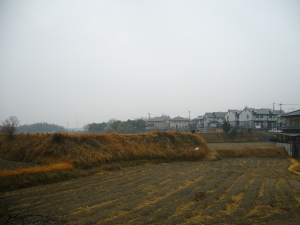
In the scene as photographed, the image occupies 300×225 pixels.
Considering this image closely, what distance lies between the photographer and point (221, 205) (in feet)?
24.5

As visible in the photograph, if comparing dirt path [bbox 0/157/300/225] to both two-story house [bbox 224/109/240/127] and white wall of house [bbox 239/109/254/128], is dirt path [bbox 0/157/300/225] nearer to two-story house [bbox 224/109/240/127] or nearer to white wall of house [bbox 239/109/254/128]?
white wall of house [bbox 239/109/254/128]

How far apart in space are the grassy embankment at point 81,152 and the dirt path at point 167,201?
4.29ft

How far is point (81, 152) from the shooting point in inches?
638

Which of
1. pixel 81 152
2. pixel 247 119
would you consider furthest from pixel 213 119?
pixel 81 152

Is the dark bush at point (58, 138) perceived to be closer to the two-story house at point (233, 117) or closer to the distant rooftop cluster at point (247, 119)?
the distant rooftop cluster at point (247, 119)

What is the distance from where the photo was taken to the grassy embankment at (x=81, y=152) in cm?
1154

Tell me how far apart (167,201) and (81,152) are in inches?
404

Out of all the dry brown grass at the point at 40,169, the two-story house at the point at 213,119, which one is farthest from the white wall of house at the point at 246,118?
the dry brown grass at the point at 40,169

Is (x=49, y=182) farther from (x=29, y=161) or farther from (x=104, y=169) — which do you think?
(x=29, y=161)

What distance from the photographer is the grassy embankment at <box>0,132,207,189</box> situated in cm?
1154

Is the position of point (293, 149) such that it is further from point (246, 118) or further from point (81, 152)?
point (246, 118)

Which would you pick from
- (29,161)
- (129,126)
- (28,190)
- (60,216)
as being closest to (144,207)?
(60,216)

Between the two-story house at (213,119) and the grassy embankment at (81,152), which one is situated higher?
the two-story house at (213,119)

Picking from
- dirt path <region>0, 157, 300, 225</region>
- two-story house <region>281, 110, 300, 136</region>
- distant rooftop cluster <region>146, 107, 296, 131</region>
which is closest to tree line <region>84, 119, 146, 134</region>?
distant rooftop cluster <region>146, 107, 296, 131</region>
